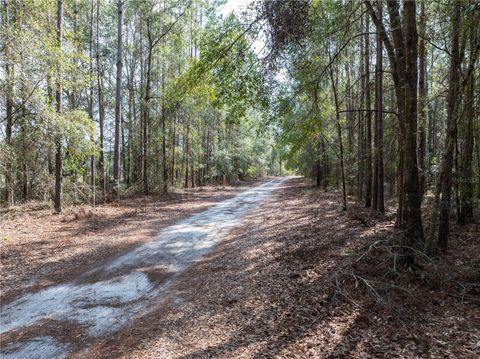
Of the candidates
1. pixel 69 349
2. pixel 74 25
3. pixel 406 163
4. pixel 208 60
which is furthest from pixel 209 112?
Answer: pixel 69 349

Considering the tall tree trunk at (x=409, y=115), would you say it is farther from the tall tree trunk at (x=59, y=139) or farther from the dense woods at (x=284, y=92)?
the tall tree trunk at (x=59, y=139)

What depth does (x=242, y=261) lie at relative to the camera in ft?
24.1

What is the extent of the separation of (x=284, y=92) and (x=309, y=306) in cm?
530

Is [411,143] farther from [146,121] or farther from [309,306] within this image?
[146,121]

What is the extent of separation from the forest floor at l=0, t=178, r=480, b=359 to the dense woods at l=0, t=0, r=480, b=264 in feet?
2.67

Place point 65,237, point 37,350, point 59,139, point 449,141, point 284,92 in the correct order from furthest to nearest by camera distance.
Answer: point 59,139
point 65,237
point 284,92
point 449,141
point 37,350

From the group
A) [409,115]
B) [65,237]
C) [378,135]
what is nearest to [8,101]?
[65,237]

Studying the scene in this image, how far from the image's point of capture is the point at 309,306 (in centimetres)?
495

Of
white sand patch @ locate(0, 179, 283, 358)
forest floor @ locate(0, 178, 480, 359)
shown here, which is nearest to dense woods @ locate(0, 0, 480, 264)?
forest floor @ locate(0, 178, 480, 359)

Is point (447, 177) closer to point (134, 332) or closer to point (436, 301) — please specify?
point (436, 301)

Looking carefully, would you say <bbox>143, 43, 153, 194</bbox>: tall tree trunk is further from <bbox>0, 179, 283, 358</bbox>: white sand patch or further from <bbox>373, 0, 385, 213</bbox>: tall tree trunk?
<bbox>373, 0, 385, 213</bbox>: tall tree trunk

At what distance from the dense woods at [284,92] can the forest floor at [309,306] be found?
81cm

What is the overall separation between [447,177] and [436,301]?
2.76 m

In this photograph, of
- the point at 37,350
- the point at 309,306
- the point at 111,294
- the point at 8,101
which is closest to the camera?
the point at 37,350
